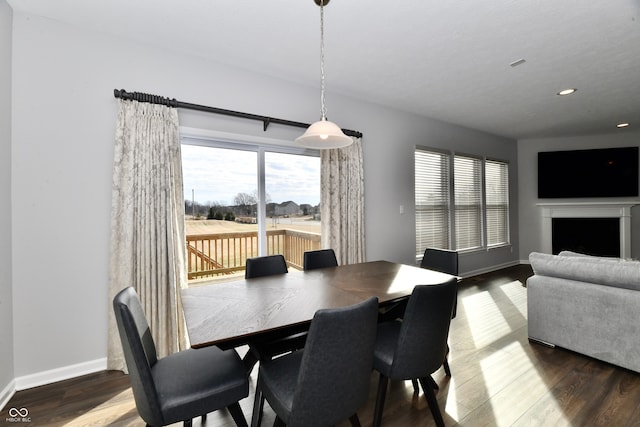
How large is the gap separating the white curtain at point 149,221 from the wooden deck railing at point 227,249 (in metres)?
0.39

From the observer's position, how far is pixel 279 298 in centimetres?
177

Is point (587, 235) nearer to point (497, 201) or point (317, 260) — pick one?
point (497, 201)

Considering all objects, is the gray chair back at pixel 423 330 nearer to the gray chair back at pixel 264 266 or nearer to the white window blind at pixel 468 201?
the gray chair back at pixel 264 266

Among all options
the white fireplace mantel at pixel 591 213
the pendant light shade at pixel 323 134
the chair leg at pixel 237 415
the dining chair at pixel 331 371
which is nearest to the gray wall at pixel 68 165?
the pendant light shade at pixel 323 134

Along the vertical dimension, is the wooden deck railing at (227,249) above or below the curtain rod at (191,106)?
below

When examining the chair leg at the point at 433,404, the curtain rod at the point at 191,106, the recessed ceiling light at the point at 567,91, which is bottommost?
the chair leg at the point at 433,404

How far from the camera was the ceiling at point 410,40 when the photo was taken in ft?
6.72

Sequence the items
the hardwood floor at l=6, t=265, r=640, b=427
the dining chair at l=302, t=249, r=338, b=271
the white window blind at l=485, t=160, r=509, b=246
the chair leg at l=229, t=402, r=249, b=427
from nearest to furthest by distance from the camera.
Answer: the chair leg at l=229, t=402, r=249, b=427, the hardwood floor at l=6, t=265, r=640, b=427, the dining chair at l=302, t=249, r=338, b=271, the white window blind at l=485, t=160, r=509, b=246

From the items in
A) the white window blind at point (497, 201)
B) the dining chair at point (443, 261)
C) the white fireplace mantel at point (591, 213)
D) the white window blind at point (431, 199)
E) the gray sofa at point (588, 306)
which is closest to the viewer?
the gray sofa at point (588, 306)

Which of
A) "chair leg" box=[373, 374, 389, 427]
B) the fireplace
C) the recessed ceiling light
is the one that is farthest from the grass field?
the fireplace

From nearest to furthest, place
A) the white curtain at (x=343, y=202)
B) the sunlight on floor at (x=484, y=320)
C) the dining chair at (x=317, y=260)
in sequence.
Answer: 1. the dining chair at (x=317, y=260)
2. the sunlight on floor at (x=484, y=320)
3. the white curtain at (x=343, y=202)

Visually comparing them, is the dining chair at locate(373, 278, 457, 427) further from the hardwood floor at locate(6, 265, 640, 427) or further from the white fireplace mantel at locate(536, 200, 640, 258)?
the white fireplace mantel at locate(536, 200, 640, 258)

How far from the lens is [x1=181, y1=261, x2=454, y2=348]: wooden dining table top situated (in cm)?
134

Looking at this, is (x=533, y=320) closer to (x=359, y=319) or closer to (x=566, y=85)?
(x=359, y=319)
